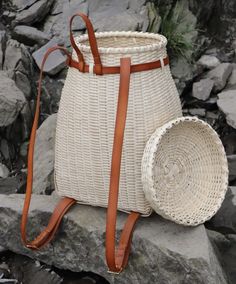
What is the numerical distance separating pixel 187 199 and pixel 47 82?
2.16 m

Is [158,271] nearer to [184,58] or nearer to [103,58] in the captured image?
[103,58]

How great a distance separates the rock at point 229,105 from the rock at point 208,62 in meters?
0.79

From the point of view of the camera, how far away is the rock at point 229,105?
11.9 feet

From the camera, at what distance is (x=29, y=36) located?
4.16 meters

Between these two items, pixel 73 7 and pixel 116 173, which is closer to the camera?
pixel 116 173

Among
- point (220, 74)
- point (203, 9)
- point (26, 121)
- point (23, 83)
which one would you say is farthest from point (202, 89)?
point (26, 121)

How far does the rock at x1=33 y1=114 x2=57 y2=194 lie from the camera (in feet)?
8.32

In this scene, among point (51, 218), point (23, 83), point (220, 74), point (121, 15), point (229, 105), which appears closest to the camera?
point (51, 218)

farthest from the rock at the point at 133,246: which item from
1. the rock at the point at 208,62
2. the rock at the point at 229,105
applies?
the rock at the point at 208,62

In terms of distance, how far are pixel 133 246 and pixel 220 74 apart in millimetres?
2941

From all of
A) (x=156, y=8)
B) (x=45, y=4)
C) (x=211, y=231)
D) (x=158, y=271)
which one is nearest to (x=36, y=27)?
(x=45, y=4)

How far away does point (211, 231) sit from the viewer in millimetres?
2455

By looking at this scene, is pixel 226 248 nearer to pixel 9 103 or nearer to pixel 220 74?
pixel 9 103

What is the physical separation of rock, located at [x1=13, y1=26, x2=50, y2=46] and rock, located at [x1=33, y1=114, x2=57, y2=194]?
1384mm
